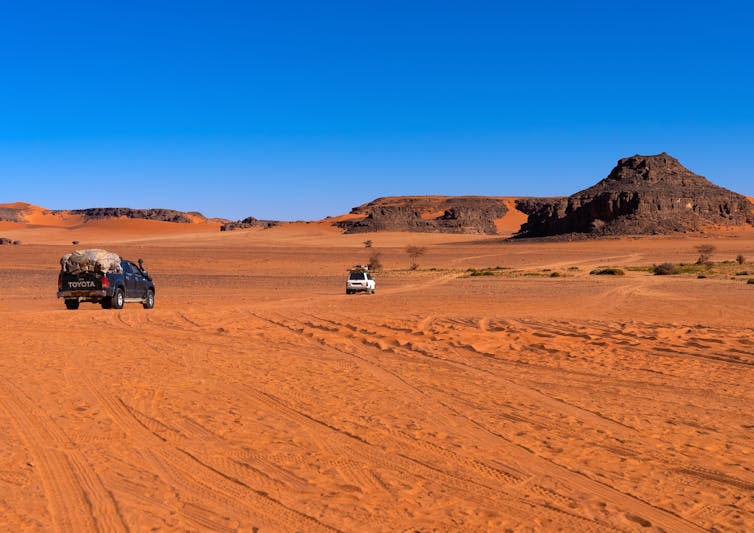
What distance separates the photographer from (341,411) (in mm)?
8727

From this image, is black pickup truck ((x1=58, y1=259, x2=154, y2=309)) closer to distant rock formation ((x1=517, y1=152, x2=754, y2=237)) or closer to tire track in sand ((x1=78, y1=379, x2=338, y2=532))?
tire track in sand ((x1=78, y1=379, x2=338, y2=532))

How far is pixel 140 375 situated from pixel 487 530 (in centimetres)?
727

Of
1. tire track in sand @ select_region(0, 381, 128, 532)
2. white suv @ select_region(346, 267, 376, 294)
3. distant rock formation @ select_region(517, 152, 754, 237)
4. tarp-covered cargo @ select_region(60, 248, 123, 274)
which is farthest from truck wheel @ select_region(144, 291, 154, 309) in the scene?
distant rock formation @ select_region(517, 152, 754, 237)

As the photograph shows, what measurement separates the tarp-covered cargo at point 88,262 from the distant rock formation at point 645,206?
339 feet

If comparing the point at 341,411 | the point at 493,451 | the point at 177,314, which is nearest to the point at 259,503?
the point at 493,451

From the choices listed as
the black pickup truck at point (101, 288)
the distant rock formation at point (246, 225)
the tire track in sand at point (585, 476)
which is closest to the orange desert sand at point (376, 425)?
the tire track in sand at point (585, 476)

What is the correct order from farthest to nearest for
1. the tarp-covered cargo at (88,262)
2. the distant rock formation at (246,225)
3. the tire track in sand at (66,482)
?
1. the distant rock formation at (246,225)
2. the tarp-covered cargo at (88,262)
3. the tire track in sand at (66,482)

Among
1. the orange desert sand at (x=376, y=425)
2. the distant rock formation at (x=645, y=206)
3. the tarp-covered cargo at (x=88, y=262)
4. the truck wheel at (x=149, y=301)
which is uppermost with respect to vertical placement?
the distant rock formation at (x=645, y=206)

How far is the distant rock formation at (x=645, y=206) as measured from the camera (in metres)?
119

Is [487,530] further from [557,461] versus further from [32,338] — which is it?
[32,338]

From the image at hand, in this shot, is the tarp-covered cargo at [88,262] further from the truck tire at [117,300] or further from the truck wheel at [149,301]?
the truck wheel at [149,301]

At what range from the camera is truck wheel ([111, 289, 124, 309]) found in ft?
77.5

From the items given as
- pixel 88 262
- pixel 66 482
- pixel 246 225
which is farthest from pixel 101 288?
pixel 246 225

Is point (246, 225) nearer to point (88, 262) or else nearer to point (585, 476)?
point (88, 262)
